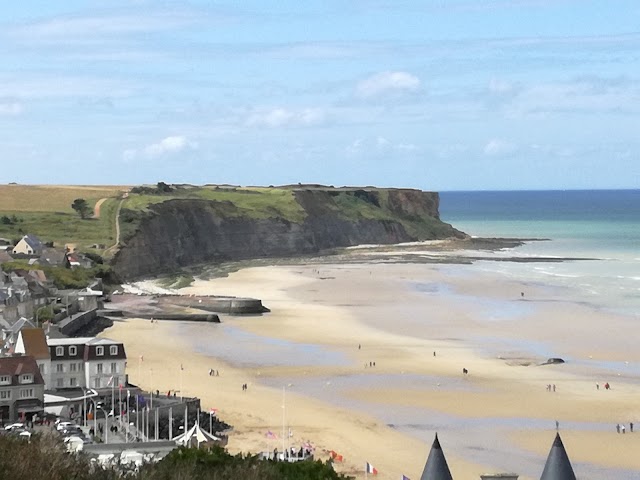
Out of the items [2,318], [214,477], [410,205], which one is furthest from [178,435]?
[410,205]

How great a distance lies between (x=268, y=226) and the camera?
393 feet

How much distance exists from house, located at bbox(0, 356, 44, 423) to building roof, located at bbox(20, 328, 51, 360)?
3.71m

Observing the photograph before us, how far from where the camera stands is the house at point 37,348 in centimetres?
3631

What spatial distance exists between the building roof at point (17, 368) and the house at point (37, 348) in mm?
3326

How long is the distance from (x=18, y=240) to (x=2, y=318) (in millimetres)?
39368

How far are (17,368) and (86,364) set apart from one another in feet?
15.4

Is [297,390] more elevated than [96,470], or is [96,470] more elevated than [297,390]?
[96,470]

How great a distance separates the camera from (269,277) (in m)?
89.0

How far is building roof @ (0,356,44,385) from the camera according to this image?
105 ft

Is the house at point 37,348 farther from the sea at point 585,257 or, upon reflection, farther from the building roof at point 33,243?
the building roof at point 33,243

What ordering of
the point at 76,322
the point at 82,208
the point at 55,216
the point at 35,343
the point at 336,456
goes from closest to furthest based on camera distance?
the point at 336,456 → the point at 35,343 → the point at 76,322 → the point at 55,216 → the point at 82,208

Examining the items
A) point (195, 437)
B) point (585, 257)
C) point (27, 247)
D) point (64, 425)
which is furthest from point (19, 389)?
point (585, 257)

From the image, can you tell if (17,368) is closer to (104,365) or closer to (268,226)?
(104,365)

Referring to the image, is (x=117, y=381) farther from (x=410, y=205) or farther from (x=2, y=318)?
(x=410, y=205)
